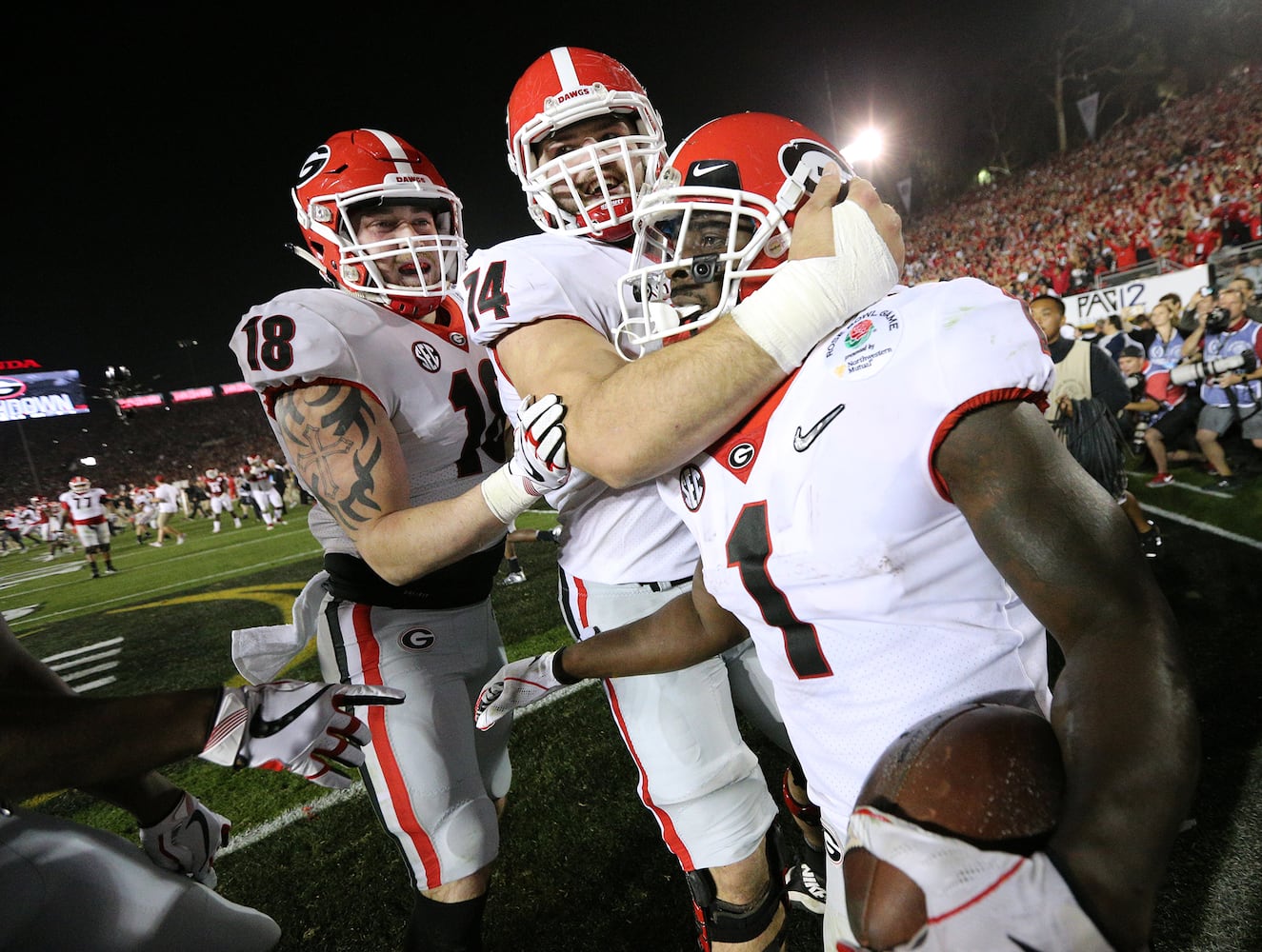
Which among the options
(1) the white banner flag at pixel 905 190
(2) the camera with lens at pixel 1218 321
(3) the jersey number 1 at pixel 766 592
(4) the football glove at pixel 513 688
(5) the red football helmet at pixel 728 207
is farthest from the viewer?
(1) the white banner flag at pixel 905 190

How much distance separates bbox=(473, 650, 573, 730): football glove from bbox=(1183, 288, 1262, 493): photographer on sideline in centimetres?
740

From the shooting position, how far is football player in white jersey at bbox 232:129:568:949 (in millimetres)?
1857

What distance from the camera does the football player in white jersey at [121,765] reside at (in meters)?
1.40

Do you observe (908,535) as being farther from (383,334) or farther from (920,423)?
(383,334)

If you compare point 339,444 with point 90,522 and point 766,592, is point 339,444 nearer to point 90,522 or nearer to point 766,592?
point 766,592

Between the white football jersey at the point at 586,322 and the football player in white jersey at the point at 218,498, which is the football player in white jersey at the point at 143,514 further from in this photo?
the white football jersey at the point at 586,322

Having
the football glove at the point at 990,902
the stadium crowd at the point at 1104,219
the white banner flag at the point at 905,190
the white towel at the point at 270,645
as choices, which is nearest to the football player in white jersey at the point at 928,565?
the football glove at the point at 990,902

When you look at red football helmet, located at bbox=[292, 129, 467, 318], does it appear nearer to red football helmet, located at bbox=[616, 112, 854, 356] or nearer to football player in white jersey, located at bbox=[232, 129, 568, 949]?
football player in white jersey, located at bbox=[232, 129, 568, 949]

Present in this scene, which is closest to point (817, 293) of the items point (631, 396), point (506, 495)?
point (631, 396)

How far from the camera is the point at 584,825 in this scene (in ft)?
10.0

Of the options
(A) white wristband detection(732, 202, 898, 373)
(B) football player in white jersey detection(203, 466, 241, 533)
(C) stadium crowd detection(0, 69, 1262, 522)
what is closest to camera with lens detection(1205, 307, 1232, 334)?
(C) stadium crowd detection(0, 69, 1262, 522)

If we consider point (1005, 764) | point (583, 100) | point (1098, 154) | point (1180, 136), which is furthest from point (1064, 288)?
point (1005, 764)

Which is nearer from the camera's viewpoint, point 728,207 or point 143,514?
point 728,207

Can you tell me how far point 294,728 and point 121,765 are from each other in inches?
12.3
